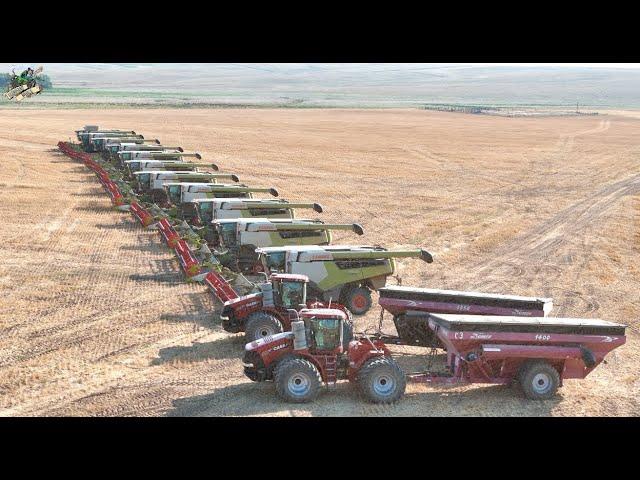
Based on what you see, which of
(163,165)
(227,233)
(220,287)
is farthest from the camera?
(163,165)

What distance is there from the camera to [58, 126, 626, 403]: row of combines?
587 inches

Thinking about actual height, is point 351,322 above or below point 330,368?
above

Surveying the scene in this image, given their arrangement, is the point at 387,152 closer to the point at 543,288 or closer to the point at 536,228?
the point at 536,228

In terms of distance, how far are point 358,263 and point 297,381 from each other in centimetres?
628

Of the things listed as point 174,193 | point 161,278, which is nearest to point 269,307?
point 161,278

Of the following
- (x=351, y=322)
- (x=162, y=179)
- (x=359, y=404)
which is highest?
(x=162, y=179)

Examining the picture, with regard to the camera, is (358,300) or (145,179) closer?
(358,300)

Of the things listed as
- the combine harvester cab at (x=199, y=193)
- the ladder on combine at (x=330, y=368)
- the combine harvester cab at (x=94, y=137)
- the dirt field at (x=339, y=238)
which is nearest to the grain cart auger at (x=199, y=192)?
the combine harvester cab at (x=199, y=193)

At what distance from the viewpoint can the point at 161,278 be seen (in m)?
23.7

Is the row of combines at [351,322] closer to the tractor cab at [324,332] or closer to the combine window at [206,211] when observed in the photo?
the tractor cab at [324,332]

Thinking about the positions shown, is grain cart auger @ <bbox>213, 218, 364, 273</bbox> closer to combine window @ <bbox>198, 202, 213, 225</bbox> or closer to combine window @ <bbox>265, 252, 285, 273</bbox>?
combine window @ <bbox>198, 202, 213, 225</bbox>

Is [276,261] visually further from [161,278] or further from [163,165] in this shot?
[163,165]

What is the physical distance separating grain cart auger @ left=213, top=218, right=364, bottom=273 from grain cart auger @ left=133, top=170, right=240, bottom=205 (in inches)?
357

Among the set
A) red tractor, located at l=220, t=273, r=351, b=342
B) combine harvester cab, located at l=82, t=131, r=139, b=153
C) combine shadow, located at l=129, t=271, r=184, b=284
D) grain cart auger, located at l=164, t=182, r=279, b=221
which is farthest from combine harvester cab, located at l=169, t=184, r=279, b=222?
combine harvester cab, located at l=82, t=131, r=139, b=153
